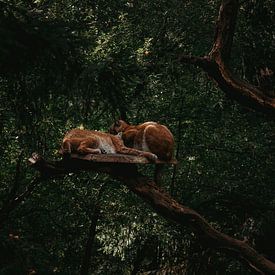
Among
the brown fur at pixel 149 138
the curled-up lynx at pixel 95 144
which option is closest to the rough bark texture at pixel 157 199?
the curled-up lynx at pixel 95 144

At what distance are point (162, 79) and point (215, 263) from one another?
583cm

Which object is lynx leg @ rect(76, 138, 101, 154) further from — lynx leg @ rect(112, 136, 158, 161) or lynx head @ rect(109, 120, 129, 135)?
lynx head @ rect(109, 120, 129, 135)

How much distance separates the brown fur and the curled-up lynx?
0.21 metres

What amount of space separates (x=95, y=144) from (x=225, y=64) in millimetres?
2937

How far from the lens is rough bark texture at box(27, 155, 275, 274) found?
7.59 m

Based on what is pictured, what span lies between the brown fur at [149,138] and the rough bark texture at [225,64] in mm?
1759

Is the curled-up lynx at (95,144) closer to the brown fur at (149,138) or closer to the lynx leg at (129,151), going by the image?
the lynx leg at (129,151)

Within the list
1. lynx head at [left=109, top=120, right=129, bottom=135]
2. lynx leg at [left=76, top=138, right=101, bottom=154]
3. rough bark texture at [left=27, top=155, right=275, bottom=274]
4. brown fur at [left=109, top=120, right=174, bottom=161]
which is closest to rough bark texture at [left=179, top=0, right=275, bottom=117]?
brown fur at [left=109, top=120, right=174, bottom=161]

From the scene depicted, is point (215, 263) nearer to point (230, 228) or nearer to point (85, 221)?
point (230, 228)

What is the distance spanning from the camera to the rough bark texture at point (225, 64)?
861 centimetres

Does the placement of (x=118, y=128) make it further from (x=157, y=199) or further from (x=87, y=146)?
(x=157, y=199)

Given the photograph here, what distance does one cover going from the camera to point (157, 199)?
7805 mm

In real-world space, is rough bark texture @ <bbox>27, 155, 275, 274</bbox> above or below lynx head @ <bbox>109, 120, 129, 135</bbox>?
below

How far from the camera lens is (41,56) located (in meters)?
7.37
